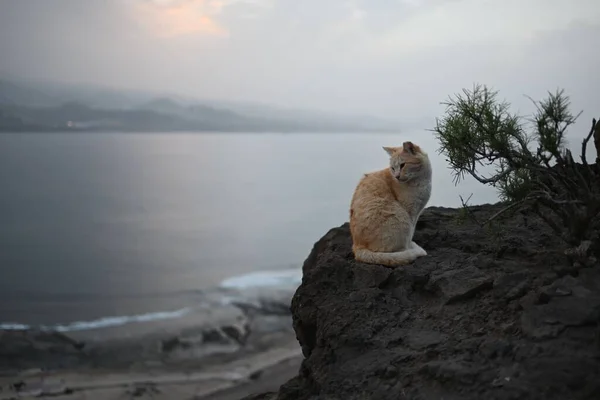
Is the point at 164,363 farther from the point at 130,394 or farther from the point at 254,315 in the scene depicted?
the point at 254,315

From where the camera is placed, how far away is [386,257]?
2395mm

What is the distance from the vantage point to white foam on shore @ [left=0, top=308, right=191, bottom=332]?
171 inches

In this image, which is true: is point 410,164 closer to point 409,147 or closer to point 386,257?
point 409,147

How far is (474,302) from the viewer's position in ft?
6.65

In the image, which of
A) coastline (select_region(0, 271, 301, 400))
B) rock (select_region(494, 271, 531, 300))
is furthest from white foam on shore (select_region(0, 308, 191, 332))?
rock (select_region(494, 271, 531, 300))

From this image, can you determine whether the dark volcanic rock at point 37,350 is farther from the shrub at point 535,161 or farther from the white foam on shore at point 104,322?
the shrub at point 535,161

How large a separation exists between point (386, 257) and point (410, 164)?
48cm

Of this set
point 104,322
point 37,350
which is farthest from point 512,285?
point 37,350

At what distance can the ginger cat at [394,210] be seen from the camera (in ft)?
7.86

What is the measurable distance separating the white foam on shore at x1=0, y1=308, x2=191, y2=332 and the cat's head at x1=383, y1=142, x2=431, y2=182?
9.65ft

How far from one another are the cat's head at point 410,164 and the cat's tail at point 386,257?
1.24 ft

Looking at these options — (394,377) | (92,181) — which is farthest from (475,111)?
(92,181)

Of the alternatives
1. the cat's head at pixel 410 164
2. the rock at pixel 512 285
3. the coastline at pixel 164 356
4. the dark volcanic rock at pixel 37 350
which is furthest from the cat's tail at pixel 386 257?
the dark volcanic rock at pixel 37 350

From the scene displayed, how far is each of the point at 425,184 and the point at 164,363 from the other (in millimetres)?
2774
